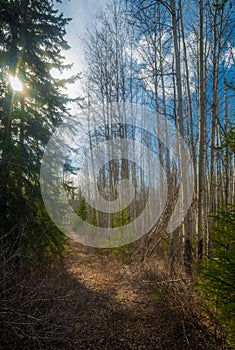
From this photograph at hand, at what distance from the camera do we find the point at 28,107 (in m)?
5.90

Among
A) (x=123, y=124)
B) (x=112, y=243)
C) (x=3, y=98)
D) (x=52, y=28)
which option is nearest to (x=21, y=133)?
(x=3, y=98)

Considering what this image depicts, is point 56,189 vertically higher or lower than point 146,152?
lower

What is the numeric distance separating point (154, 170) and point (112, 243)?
4.07 metres

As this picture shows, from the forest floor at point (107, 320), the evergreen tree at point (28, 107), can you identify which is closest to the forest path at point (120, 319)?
the forest floor at point (107, 320)

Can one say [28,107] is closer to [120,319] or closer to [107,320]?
[107,320]

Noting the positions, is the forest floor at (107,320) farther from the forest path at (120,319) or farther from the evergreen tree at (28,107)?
the evergreen tree at (28,107)

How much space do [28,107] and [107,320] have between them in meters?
6.01

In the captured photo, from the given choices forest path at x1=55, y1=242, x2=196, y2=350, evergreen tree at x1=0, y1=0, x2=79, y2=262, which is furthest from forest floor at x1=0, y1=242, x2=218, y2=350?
evergreen tree at x1=0, y1=0, x2=79, y2=262

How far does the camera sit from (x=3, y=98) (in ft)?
17.6

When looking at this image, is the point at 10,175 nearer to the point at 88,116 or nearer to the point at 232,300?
the point at 232,300

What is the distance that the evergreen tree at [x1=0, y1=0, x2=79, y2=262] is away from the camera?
4.32 metres

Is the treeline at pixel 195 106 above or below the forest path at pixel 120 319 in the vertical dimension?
above

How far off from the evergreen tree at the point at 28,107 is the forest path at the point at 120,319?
1582 mm

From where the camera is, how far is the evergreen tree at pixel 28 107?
432cm
